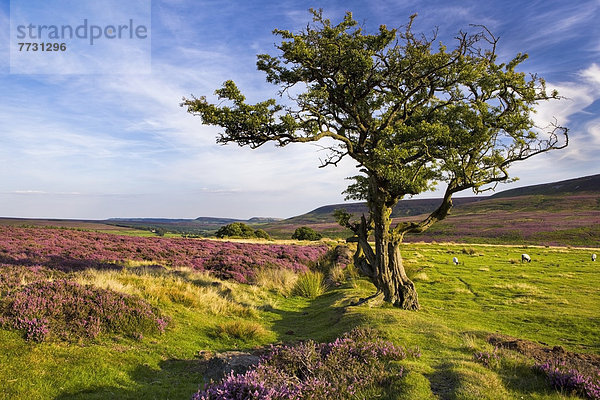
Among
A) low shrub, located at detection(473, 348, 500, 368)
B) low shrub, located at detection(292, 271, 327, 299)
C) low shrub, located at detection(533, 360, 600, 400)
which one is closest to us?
low shrub, located at detection(533, 360, 600, 400)

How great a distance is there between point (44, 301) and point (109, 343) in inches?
78.3

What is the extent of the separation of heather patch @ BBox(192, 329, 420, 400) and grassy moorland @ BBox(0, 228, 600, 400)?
13 cm

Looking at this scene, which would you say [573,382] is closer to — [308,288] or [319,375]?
[319,375]

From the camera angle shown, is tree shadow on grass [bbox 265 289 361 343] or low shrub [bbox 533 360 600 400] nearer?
low shrub [bbox 533 360 600 400]

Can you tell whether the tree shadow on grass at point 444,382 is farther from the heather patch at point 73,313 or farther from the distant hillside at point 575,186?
the distant hillside at point 575,186

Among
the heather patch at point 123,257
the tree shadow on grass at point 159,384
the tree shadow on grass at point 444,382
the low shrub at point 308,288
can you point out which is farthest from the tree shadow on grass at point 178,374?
the heather patch at point 123,257

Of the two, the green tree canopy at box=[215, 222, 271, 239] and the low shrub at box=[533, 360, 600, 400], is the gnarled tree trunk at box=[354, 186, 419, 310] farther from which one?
the green tree canopy at box=[215, 222, 271, 239]

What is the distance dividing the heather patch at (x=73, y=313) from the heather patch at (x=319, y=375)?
415cm

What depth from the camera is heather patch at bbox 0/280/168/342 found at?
7.51 meters

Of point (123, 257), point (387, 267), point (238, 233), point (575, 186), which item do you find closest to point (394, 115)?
point (387, 267)

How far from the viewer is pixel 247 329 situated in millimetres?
11055

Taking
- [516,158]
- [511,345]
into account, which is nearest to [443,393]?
[511,345]

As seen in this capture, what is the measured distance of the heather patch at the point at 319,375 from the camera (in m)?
5.10

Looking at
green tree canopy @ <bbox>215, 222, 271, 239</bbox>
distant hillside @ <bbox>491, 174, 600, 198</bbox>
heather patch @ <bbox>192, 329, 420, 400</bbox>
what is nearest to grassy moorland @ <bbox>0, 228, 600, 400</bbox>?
heather patch @ <bbox>192, 329, 420, 400</bbox>
